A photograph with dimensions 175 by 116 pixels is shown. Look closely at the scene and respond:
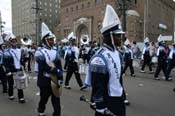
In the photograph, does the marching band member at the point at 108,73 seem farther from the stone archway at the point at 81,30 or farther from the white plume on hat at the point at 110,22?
the stone archway at the point at 81,30

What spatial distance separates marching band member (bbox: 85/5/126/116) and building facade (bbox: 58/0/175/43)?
48.0 m

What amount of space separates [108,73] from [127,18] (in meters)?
50.2

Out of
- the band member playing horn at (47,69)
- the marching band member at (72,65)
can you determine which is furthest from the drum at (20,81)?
the marching band member at (72,65)

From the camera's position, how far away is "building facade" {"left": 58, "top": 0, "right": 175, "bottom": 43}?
5409 cm

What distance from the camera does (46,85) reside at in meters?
5.80

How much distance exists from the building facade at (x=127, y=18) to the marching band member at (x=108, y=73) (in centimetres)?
4805

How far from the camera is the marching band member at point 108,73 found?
3.55m

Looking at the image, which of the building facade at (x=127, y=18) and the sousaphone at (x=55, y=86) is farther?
the building facade at (x=127, y=18)

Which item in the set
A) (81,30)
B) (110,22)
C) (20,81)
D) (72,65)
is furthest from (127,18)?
(110,22)

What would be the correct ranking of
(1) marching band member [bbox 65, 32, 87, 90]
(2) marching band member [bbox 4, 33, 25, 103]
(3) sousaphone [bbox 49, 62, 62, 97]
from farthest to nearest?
(1) marching band member [bbox 65, 32, 87, 90]
(2) marching band member [bbox 4, 33, 25, 103]
(3) sousaphone [bbox 49, 62, 62, 97]

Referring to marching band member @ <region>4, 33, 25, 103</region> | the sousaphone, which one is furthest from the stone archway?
the sousaphone

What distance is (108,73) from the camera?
3.63m

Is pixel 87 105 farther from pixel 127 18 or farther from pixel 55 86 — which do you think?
pixel 127 18

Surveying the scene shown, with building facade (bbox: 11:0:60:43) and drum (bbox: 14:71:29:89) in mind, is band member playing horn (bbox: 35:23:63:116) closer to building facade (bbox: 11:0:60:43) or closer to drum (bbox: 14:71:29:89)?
drum (bbox: 14:71:29:89)
